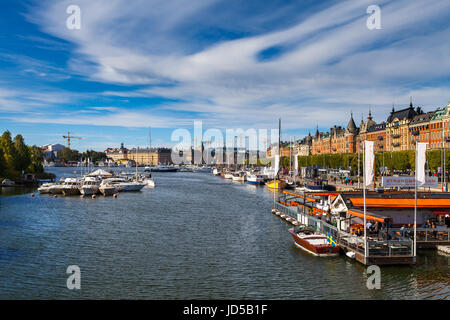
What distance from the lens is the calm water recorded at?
2317 centimetres

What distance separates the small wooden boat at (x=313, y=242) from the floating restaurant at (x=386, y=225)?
74 cm

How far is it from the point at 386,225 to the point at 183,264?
16648 millimetres

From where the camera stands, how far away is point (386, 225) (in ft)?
104

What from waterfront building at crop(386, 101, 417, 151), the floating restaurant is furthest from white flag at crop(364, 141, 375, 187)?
waterfront building at crop(386, 101, 417, 151)

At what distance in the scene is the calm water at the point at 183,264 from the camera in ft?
76.0

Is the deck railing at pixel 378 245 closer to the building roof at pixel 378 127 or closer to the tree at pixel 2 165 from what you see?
the tree at pixel 2 165

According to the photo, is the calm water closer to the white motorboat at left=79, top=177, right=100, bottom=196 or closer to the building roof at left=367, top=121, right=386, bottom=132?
the white motorboat at left=79, top=177, right=100, bottom=196

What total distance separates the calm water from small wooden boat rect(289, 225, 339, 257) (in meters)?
0.86

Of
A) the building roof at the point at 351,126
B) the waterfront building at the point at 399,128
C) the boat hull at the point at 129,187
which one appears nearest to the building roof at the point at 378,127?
the waterfront building at the point at 399,128

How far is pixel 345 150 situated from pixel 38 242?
163m

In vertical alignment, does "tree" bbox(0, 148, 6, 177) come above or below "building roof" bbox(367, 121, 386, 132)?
below

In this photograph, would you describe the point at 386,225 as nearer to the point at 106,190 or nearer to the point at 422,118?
the point at 106,190

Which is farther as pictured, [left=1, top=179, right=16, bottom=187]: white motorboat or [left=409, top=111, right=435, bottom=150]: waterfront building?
[left=409, top=111, right=435, bottom=150]: waterfront building
